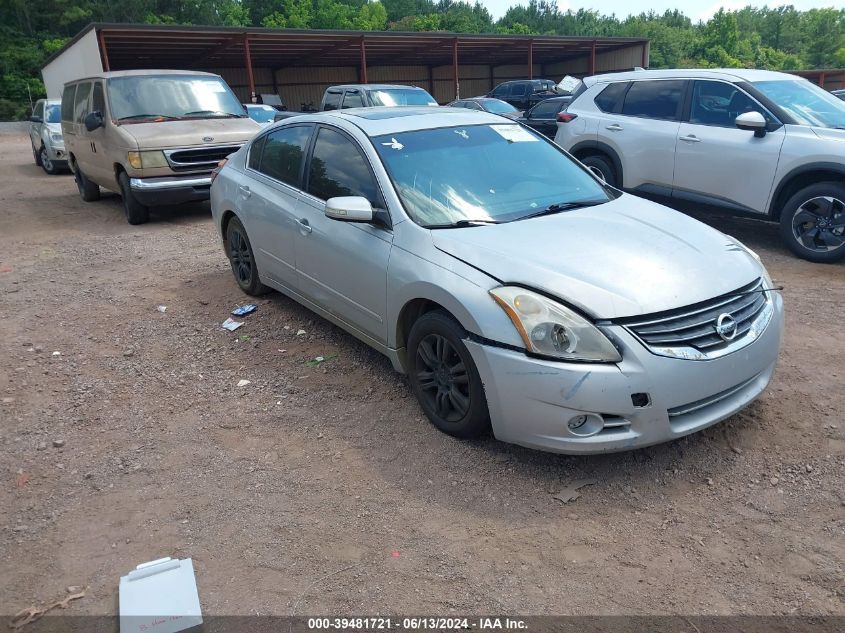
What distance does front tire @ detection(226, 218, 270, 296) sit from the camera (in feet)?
19.3

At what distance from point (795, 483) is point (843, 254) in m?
4.22

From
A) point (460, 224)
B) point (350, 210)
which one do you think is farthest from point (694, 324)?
point (350, 210)

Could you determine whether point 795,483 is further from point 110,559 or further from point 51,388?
point 51,388

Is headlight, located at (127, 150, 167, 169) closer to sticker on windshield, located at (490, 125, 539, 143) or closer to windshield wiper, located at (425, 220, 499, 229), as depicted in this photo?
sticker on windshield, located at (490, 125, 539, 143)

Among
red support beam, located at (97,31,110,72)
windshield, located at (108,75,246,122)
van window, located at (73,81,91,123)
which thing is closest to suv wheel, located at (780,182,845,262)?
windshield, located at (108,75,246,122)

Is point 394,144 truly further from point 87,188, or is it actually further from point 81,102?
point 87,188

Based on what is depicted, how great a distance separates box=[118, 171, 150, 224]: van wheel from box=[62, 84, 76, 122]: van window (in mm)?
2788

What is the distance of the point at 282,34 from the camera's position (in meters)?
24.2

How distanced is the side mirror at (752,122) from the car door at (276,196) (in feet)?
14.4

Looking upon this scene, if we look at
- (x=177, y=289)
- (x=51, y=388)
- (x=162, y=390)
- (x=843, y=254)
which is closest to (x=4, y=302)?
(x=177, y=289)

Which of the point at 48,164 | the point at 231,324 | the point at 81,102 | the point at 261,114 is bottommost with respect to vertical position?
the point at 48,164

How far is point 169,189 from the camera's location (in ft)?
30.8

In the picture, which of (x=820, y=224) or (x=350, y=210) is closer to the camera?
(x=350, y=210)

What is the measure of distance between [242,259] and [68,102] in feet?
25.6
